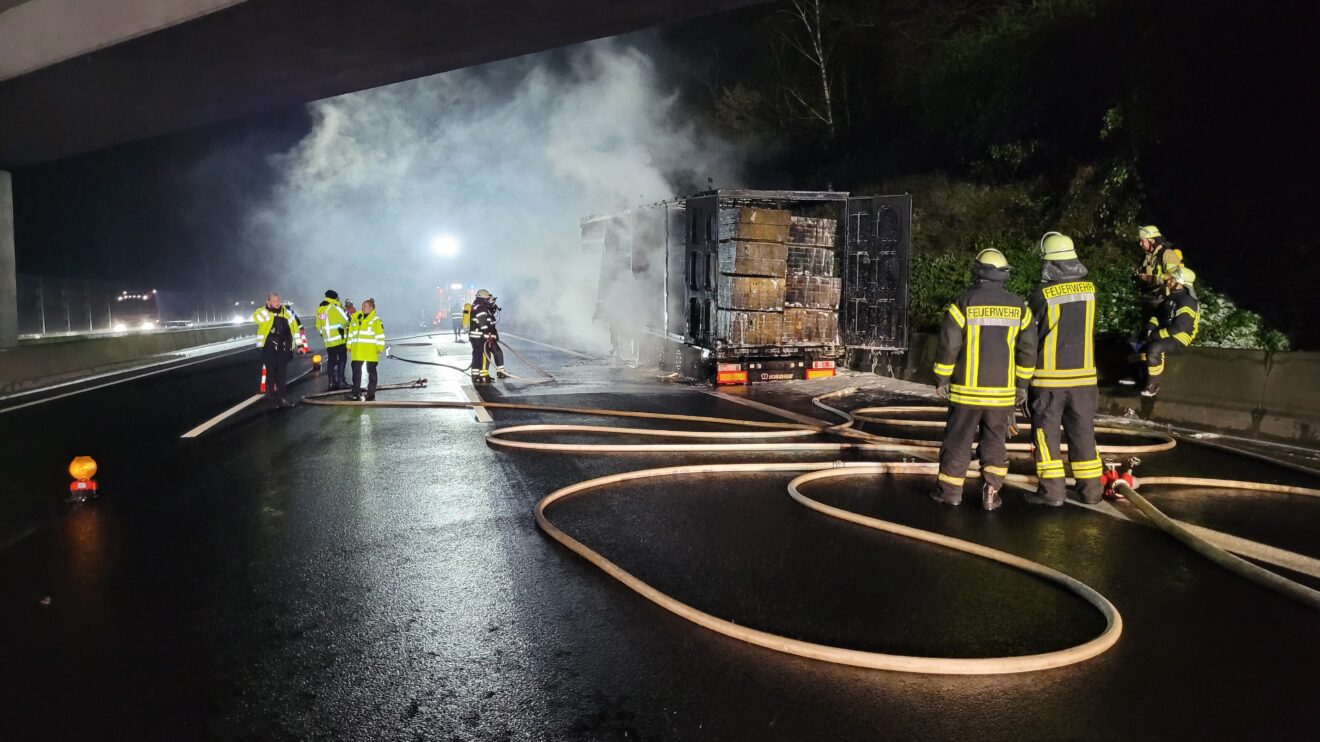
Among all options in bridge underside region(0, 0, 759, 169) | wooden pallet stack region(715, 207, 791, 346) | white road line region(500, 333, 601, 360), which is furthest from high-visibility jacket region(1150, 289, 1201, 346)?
white road line region(500, 333, 601, 360)

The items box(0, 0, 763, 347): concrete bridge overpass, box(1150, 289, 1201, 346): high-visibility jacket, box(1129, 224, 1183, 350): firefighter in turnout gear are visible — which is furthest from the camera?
box(0, 0, 763, 347): concrete bridge overpass

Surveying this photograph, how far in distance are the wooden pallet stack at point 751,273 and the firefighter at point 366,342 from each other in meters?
5.13

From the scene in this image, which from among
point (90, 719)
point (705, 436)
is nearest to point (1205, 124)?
point (705, 436)

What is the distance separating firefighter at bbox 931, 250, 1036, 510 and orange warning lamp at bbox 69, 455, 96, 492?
644 cm

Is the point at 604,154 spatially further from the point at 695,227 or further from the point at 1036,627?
the point at 1036,627

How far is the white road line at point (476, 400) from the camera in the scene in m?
10.4

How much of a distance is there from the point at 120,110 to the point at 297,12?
7.09 metres

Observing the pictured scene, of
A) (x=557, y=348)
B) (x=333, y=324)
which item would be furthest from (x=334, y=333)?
(x=557, y=348)

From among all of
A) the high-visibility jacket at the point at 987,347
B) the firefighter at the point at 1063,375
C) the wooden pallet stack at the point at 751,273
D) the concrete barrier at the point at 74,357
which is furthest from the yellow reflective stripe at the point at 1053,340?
the concrete barrier at the point at 74,357

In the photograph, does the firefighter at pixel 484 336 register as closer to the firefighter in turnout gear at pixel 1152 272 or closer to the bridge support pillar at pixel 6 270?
the firefighter in turnout gear at pixel 1152 272

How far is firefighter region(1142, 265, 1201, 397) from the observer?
9.19 metres

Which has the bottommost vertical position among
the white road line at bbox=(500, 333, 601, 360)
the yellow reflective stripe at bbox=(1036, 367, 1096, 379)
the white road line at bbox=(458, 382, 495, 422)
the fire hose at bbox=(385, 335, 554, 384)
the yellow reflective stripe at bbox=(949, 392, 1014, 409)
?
the white road line at bbox=(458, 382, 495, 422)

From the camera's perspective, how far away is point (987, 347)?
5.86m

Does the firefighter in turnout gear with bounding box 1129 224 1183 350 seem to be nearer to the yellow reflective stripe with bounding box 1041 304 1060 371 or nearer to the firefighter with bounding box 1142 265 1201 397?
the firefighter with bounding box 1142 265 1201 397
